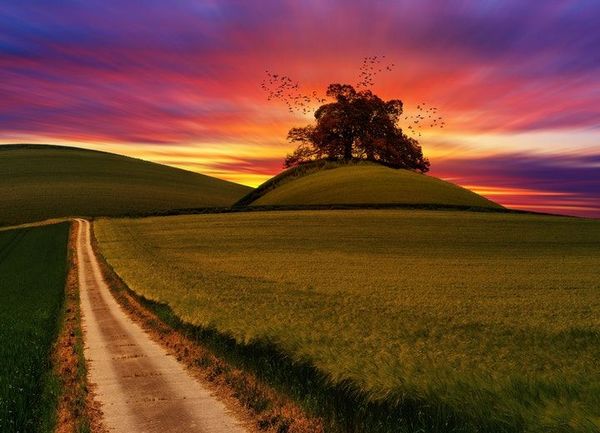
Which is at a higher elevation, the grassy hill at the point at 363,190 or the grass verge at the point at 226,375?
the grassy hill at the point at 363,190

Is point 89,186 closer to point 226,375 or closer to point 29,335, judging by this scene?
point 29,335

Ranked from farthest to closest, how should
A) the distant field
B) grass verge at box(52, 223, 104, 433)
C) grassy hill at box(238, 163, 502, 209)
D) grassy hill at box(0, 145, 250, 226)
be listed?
grassy hill at box(0, 145, 250, 226) < grassy hill at box(238, 163, 502, 209) < grass verge at box(52, 223, 104, 433) < the distant field

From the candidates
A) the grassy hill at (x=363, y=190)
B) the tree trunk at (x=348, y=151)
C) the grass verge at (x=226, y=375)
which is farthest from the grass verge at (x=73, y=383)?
the tree trunk at (x=348, y=151)

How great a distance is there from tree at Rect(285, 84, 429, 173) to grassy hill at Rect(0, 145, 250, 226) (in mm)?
26972

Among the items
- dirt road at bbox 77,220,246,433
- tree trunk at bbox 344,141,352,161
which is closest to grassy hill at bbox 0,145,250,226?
tree trunk at bbox 344,141,352,161

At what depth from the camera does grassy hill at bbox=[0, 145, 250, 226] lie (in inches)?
4048

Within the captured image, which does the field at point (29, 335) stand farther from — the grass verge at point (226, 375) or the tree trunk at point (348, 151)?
the tree trunk at point (348, 151)

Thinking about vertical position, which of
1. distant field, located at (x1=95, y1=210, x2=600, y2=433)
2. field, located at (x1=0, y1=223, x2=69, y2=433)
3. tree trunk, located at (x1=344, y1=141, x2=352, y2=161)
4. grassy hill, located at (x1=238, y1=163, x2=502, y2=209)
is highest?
tree trunk, located at (x1=344, y1=141, x2=352, y2=161)

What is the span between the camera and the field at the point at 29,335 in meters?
10.5

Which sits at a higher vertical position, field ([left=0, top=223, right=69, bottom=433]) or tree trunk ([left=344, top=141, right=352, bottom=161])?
tree trunk ([left=344, top=141, right=352, bottom=161])

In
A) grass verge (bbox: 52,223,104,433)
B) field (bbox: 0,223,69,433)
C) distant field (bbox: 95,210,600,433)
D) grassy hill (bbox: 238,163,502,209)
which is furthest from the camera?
grassy hill (bbox: 238,163,502,209)

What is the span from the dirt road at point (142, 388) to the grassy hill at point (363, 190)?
59.3 m

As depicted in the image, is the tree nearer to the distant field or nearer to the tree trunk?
the tree trunk

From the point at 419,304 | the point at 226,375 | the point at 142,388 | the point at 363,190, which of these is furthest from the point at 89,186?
the point at 142,388
